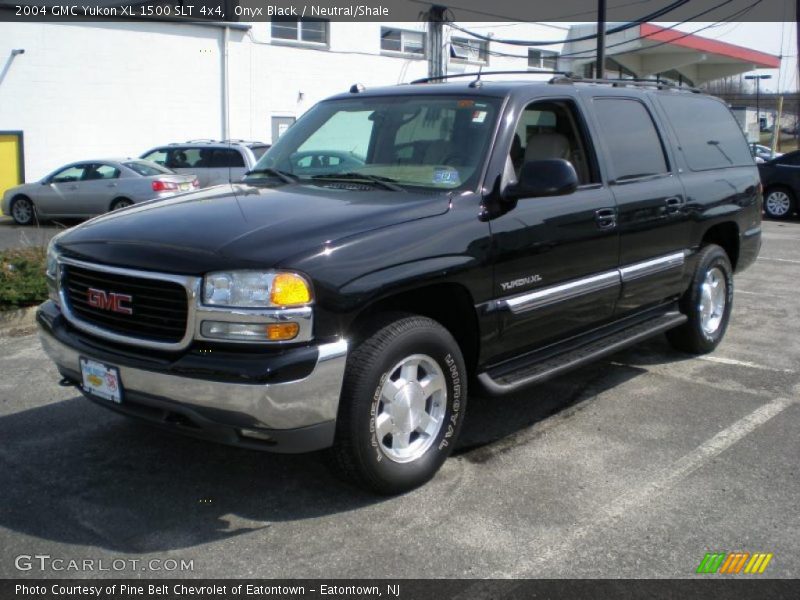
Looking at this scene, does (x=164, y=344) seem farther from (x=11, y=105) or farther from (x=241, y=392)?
(x=11, y=105)

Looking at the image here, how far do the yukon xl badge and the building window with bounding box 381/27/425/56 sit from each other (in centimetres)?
2300

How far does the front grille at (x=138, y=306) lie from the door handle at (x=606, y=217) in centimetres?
256

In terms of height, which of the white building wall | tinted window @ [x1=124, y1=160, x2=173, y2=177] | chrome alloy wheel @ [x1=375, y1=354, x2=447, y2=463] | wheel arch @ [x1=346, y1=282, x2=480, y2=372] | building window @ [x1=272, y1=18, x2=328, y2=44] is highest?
building window @ [x1=272, y1=18, x2=328, y2=44]

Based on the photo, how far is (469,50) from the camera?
1139 inches

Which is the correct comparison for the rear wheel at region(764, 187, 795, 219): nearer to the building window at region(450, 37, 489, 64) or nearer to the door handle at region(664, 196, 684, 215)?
the door handle at region(664, 196, 684, 215)

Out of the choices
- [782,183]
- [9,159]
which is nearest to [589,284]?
[782,183]

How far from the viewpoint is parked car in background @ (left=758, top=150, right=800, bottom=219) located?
16.8 meters

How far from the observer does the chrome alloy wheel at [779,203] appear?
667 inches

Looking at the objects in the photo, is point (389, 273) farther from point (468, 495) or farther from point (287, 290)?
point (468, 495)

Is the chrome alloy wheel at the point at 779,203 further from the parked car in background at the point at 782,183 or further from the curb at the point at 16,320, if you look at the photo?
the curb at the point at 16,320

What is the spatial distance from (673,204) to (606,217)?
0.94m

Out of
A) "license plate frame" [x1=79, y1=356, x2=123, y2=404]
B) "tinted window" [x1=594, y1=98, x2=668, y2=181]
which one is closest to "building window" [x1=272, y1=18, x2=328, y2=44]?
"tinted window" [x1=594, y1=98, x2=668, y2=181]

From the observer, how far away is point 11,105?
20.3 m

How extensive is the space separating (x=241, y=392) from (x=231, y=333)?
10.2 inches
